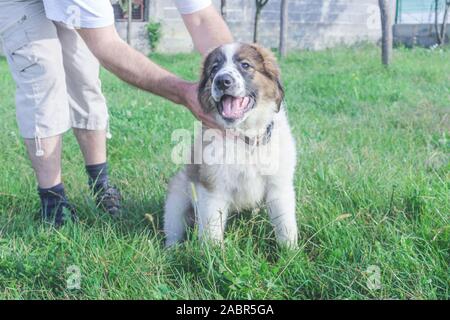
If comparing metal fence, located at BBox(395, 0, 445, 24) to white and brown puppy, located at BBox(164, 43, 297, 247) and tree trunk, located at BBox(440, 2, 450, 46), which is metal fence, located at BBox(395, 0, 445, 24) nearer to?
tree trunk, located at BBox(440, 2, 450, 46)

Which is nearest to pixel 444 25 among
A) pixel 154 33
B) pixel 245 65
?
pixel 154 33

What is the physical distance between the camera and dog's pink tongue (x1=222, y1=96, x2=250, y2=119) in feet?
8.23

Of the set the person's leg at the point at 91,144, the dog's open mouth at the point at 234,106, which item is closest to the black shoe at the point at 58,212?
the person's leg at the point at 91,144

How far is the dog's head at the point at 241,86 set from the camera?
8.12 feet

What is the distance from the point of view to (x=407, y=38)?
13.0 meters

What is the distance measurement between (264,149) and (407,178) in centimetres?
79

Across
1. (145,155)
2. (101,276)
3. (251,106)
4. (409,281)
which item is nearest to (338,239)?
(409,281)

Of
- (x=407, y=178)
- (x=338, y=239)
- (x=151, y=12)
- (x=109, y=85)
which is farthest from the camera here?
(x=151, y=12)

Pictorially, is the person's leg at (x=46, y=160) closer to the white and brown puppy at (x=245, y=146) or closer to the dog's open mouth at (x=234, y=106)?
the white and brown puppy at (x=245, y=146)

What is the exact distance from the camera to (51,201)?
9.66 feet

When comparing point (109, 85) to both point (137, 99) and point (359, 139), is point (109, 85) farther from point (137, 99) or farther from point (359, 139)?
point (359, 139)

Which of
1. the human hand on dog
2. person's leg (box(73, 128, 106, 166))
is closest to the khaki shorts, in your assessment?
person's leg (box(73, 128, 106, 166))

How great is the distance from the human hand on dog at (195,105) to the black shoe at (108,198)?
73 cm

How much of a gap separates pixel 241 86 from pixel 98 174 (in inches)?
47.4
